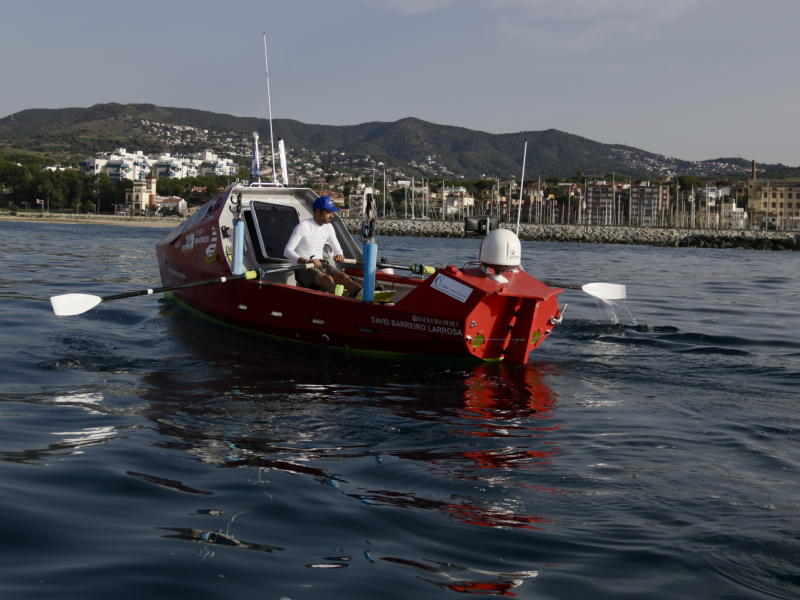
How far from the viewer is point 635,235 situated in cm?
9312

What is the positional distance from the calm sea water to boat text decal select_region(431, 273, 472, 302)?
98 cm

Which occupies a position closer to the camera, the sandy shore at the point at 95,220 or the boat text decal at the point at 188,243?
the boat text decal at the point at 188,243

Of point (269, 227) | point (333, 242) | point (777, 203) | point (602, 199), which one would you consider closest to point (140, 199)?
point (602, 199)

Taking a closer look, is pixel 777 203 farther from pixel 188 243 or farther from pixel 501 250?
pixel 501 250

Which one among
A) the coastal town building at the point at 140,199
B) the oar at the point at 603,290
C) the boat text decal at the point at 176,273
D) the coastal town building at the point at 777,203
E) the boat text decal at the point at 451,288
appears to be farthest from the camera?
the coastal town building at the point at 777,203

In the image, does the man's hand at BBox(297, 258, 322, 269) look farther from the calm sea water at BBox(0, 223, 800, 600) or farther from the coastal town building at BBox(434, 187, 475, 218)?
the coastal town building at BBox(434, 187, 475, 218)

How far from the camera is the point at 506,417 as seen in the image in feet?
19.2

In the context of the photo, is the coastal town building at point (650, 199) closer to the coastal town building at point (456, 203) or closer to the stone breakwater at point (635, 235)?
the coastal town building at point (456, 203)

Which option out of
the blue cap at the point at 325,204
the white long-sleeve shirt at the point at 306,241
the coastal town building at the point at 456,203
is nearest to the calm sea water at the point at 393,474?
the white long-sleeve shirt at the point at 306,241

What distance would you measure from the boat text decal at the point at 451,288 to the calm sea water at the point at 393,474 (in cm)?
98

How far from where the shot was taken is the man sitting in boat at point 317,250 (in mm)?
9281

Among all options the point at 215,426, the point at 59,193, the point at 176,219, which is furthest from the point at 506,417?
the point at 59,193

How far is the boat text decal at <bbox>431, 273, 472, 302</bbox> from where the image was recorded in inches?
280

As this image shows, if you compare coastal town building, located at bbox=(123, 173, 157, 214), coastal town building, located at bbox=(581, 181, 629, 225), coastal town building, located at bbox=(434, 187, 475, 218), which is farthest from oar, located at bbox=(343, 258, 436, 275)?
coastal town building, located at bbox=(581, 181, 629, 225)
